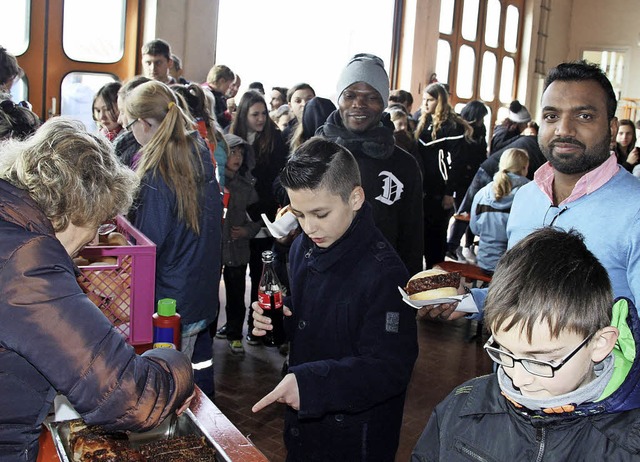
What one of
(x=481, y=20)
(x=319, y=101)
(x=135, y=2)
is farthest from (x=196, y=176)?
(x=481, y=20)

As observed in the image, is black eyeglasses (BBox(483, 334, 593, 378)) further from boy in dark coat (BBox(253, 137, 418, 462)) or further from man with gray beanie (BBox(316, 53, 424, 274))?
man with gray beanie (BBox(316, 53, 424, 274))

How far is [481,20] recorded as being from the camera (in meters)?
15.4

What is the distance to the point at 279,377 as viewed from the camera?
5.19m

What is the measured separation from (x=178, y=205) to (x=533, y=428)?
7.80 ft

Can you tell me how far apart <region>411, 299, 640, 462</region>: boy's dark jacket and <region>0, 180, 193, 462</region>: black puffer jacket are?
0.73 m

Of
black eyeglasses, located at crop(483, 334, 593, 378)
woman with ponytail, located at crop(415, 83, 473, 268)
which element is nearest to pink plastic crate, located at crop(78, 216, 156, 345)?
black eyeglasses, located at crop(483, 334, 593, 378)

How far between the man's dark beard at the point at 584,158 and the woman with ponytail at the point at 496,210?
377 cm

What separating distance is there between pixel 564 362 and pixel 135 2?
8.07m

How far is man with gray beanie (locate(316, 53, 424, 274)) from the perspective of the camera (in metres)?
3.94

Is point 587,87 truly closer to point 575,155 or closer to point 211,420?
point 575,155

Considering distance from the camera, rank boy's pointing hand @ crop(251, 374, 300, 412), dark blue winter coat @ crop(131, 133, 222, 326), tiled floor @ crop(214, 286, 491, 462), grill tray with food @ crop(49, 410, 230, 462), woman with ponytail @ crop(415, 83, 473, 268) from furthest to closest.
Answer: woman with ponytail @ crop(415, 83, 473, 268), tiled floor @ crop(214, 286, 491, 462), dark blue winter coat @ crop(131, 133, 222, 326), boy's pointing hand @ crop(251, 374, 300, 412), grill tray with food @ crop(49, 410, 230, 462)

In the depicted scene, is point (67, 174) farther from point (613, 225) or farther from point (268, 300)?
point (613, 225)

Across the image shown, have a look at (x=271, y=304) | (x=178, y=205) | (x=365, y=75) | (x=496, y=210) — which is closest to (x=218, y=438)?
(x=271, y=304)

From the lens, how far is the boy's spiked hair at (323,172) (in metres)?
2.45
